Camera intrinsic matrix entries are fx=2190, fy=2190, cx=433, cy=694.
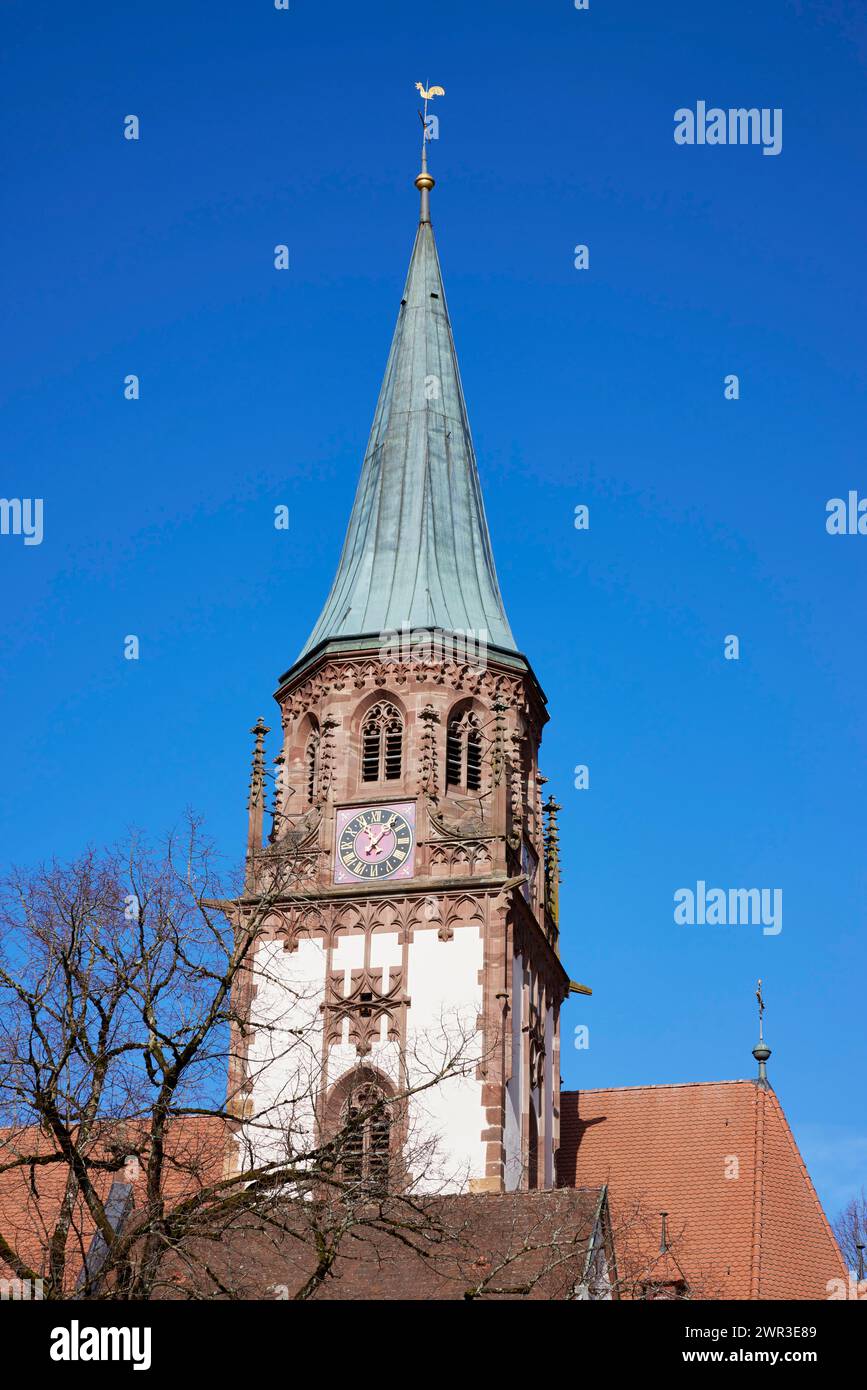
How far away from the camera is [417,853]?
1328 inches

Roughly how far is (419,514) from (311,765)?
5346 millimetres

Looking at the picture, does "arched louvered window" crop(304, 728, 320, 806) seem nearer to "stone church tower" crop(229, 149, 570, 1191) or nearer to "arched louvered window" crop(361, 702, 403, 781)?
"stone church tower" crop(229, 149, 570, 1191)

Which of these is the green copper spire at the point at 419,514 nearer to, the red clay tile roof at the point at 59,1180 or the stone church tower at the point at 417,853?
the stone church tower at the point at 417,853

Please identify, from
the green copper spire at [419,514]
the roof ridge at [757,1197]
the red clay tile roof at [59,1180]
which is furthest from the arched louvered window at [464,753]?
the roof ridge at [757,1197]

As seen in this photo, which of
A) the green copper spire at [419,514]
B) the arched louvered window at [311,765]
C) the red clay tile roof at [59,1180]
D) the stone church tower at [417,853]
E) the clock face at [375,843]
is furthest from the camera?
the green copper spire at [419,514]

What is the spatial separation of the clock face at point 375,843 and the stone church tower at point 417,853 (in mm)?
35

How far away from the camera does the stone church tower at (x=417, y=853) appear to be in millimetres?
32125

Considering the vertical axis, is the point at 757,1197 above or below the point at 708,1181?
below

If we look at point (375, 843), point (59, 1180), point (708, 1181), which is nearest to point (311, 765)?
point (375, 843)

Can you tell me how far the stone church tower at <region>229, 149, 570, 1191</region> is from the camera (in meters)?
32.1

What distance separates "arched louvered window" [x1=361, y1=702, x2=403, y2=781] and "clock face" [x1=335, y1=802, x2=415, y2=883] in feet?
2.59

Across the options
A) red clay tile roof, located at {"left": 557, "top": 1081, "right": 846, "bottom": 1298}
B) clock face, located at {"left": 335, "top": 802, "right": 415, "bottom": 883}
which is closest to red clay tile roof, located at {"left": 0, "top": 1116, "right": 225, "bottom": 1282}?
clock face, located at {"left": 335, "top": 802, "right": 415, "bottom": 883}

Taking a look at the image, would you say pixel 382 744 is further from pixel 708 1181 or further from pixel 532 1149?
pixel 708 1181
